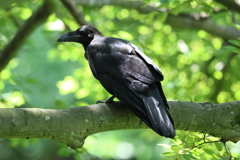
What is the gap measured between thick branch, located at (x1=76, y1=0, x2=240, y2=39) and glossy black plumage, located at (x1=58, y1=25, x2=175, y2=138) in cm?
208

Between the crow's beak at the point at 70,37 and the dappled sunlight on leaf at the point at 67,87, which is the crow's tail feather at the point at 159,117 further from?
the dappled sunlight on leaf at the point at 67,87

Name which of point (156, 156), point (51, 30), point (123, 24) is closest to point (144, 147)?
point (156, 156)

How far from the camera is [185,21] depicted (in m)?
6.09

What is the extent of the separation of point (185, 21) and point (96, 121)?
12.7 feet

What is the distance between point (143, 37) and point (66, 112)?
3721 millimetres

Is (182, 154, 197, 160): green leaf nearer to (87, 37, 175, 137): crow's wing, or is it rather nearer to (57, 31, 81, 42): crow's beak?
(87, 37, 175, 137): crow's wing

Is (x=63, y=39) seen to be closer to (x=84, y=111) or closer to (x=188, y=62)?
(x=84, y=111)

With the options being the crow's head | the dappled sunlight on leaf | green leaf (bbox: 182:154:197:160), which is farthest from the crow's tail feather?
the dappled sunlight on leaf

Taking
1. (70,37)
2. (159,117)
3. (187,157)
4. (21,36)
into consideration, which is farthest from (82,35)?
(187,157)

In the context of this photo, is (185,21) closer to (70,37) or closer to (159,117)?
(70,37)

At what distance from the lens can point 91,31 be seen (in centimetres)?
445

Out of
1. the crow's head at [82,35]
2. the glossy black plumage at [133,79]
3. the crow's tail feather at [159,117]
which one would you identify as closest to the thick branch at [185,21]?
the crow's head at [82,35]

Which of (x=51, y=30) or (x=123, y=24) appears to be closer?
(x=51, y=30)

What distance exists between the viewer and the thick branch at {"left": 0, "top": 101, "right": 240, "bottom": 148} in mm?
2521
